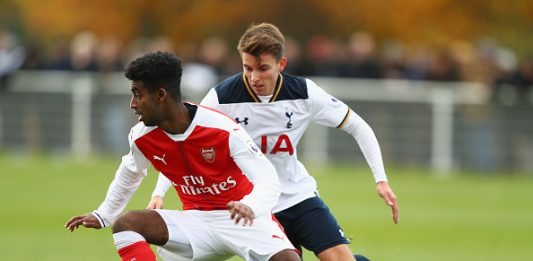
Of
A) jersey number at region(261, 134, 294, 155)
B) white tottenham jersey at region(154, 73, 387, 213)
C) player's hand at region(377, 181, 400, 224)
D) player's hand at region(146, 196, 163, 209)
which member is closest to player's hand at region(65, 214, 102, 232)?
player's hand at region(146, 196, 163, 209)

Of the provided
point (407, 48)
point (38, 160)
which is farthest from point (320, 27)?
point (38, 160)

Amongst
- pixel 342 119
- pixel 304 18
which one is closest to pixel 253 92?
pixel 342 119

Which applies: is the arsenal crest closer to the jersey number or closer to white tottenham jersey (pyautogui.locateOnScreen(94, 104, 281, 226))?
white tottenham jersey (pyautogui.locateOnScreen(94, 104, 281, 226))

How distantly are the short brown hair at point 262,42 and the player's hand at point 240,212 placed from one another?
1.61 metres

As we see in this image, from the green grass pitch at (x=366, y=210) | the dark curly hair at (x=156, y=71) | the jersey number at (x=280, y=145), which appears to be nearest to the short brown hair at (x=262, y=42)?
the jersey number at (x=280, y=145)

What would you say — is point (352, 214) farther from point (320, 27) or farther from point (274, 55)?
point (320, 27)

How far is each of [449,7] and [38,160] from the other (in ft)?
31.7

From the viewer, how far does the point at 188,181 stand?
26.2 feet

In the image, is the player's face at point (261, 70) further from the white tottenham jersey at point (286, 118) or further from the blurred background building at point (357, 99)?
the blurred background building at point (357, 99)

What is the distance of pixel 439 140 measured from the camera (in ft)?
77.7

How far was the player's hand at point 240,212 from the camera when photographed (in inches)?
282

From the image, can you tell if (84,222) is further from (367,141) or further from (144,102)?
(367,141)

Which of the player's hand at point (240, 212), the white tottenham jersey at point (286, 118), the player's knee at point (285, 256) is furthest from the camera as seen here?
the white tottenham jersey at point (286, 118)

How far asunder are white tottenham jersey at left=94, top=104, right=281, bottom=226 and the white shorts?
12 centimetres
